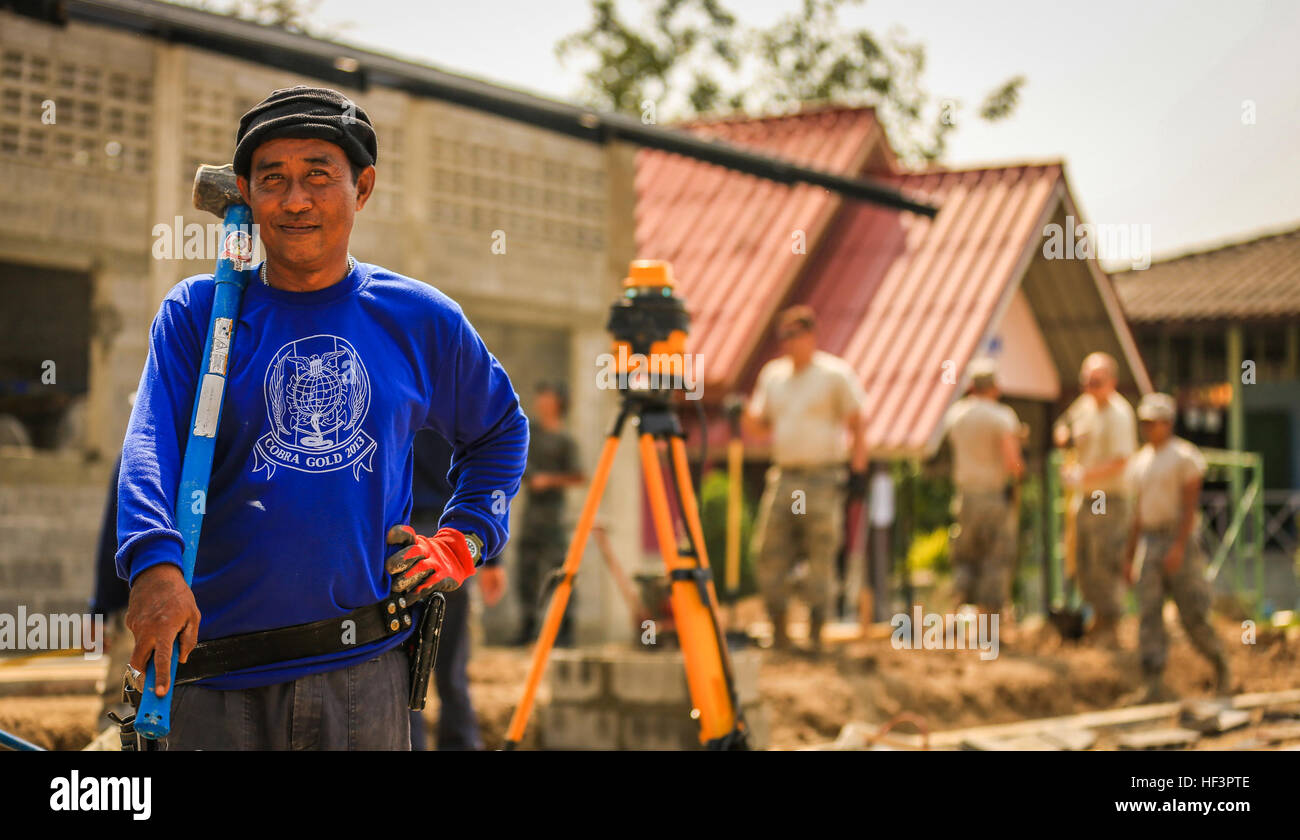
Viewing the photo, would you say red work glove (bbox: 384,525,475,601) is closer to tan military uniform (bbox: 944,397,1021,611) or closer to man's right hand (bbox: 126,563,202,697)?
man's right hand (bbox: 126,563,202,697)

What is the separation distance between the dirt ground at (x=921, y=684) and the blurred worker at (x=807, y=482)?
0.42 m

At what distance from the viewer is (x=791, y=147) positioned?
16.2m

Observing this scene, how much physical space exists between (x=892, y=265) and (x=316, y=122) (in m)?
12.5

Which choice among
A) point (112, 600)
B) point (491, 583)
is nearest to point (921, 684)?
point (491, 583)

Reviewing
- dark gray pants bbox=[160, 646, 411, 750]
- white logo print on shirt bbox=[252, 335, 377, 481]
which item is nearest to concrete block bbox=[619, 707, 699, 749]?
dark gray pants bbox=[160, 646, 411, 750]

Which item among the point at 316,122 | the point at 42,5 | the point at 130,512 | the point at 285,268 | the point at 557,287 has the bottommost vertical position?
the point at 130,512

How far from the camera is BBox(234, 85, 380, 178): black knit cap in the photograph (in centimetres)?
267

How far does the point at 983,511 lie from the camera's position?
10273 mm

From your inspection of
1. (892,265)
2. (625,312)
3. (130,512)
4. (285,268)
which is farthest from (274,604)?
(892,265)

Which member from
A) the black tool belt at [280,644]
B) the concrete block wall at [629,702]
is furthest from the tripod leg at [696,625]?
the black tool belt at [280,644]

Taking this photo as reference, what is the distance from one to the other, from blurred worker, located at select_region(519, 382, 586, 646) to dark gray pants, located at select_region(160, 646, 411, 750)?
6.48 m

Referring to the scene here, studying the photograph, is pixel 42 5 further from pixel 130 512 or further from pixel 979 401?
pixel 979 401

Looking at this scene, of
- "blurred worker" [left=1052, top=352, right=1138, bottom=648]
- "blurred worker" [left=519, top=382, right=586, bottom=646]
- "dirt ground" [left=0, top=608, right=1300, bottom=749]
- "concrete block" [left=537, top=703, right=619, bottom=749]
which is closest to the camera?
"concrete block" [left=537, top=703, right=619, bottom=749]

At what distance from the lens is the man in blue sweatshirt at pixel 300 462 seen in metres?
2.61
